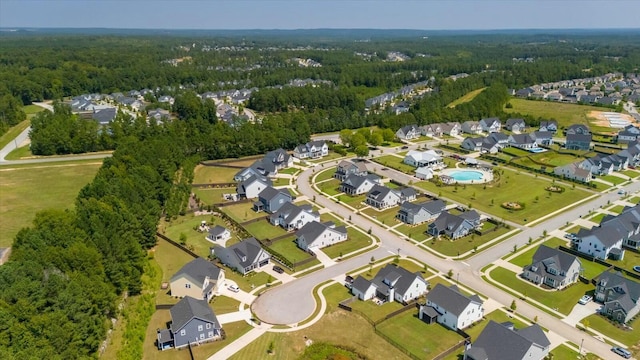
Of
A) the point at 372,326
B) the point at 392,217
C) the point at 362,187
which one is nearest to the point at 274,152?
the point at 362,187

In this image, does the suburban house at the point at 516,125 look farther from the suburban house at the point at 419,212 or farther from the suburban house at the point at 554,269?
the suburban house at the point at 554,269

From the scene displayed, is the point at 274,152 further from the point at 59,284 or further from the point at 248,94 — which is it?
the point at 248,94

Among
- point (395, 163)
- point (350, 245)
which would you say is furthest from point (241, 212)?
point (395, 163)

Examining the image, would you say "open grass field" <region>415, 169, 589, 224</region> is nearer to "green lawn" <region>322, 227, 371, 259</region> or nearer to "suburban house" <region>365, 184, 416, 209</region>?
"suburban house" <region>365, 184, 416, 209</region>

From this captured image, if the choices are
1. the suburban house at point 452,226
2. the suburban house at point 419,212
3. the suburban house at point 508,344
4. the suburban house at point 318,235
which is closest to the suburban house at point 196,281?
the suburban house at point 318,235

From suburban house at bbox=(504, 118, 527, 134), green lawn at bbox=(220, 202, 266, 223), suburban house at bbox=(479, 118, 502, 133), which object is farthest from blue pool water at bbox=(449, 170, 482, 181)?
suburban house at bbox=(504, 118, 527, 134)

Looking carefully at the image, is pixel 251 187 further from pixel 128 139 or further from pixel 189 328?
pixel 189 328
